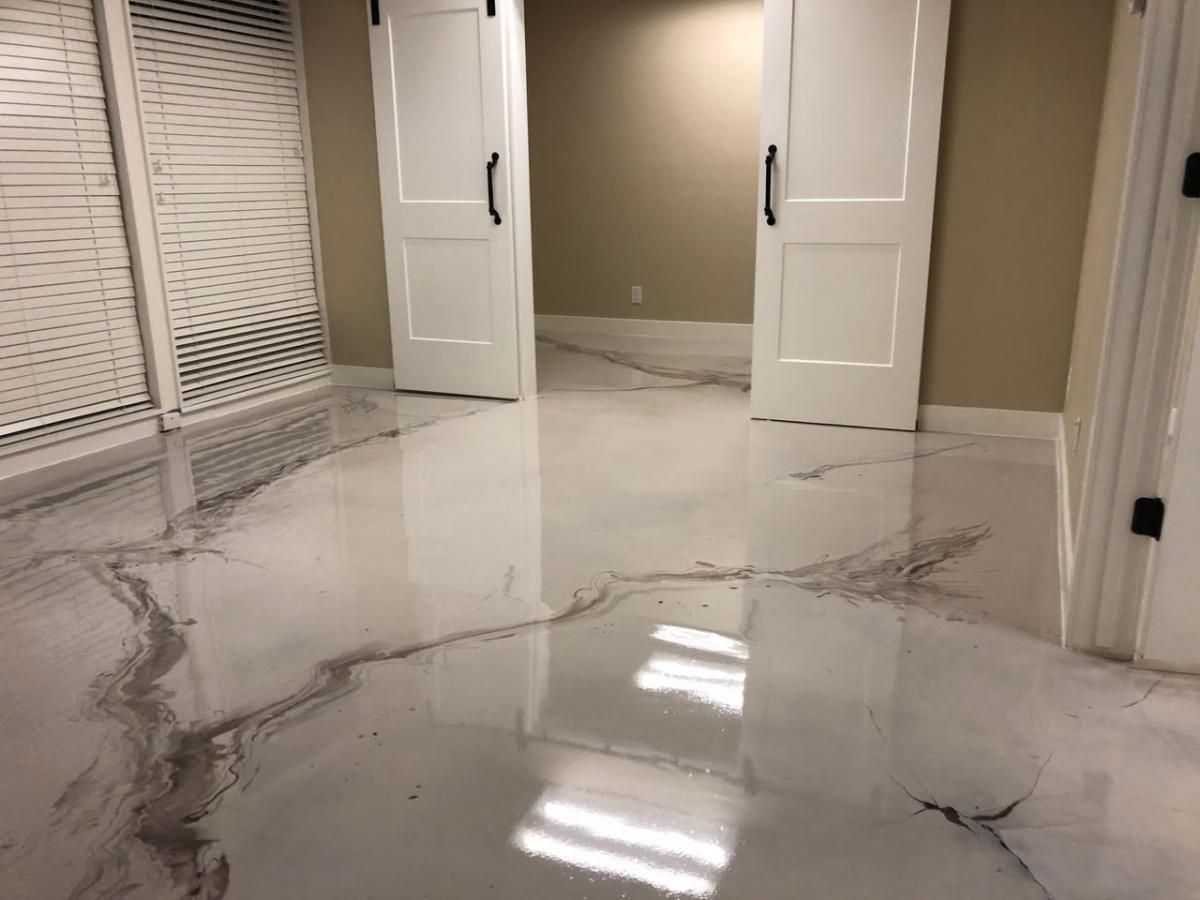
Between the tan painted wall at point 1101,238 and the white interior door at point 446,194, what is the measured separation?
2400mm

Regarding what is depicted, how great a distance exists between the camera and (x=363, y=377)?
498 cm

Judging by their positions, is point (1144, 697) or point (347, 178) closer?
point (1144, 697)

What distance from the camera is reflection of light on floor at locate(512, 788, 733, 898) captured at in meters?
1.49

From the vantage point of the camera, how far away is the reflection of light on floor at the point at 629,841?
1493 millimetres

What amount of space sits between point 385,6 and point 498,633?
10.8ft

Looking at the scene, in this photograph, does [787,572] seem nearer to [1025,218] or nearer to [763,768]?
[763,768]

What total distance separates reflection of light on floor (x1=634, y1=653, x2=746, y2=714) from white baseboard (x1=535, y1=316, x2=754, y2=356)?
12.7 ft

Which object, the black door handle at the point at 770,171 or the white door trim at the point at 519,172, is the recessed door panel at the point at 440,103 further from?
the black door handle at the point at 770,171

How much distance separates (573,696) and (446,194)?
10.1 ft

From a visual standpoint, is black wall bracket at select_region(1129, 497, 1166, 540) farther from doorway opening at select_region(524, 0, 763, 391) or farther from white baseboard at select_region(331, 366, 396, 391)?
white baseboard at select_region(331, 366, 396, 391)

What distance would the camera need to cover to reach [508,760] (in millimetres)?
1783

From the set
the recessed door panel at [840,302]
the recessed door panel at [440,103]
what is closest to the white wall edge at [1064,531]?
the recessed door panel at [840,302]

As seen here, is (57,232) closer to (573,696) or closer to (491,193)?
(491,193)

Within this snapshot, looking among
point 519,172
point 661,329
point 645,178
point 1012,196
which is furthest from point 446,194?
point 1012,196
